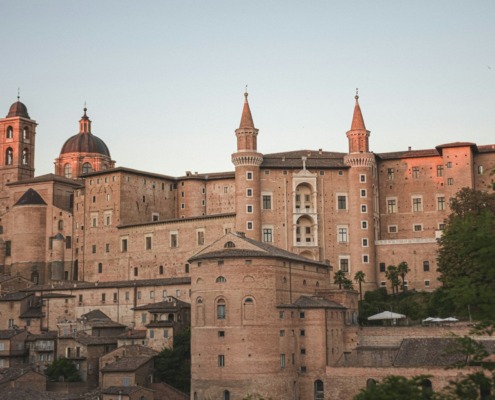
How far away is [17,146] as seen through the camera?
9144 centimetres

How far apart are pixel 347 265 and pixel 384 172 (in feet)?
34.7

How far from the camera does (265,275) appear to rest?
5131 centimetres

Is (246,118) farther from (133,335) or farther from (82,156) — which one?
(82,156)

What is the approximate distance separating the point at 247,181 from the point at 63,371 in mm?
22217

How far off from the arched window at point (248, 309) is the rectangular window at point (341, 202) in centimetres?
2264

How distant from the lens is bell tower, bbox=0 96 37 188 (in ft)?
298

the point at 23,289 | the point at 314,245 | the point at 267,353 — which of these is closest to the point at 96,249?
the point at 23,289

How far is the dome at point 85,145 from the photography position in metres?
98.3

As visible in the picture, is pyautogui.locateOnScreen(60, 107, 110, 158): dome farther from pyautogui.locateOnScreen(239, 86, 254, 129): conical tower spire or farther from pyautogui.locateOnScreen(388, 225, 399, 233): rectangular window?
pyautogui.locateOnScreen(388, 225, 399, 233): rectangular window

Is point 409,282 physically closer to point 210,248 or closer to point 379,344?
point 379,344

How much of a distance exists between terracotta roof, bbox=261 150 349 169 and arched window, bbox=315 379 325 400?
2472cm

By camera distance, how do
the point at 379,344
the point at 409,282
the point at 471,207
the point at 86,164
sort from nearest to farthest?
the point at 379,344, the point at 471,207, the point at 409,282, the point at 86,164

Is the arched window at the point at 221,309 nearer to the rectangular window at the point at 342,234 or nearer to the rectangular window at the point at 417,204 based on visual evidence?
the rectangular window at the point at 342,234

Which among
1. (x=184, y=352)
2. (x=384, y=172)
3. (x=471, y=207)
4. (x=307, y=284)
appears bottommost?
(x=184, y=352)
